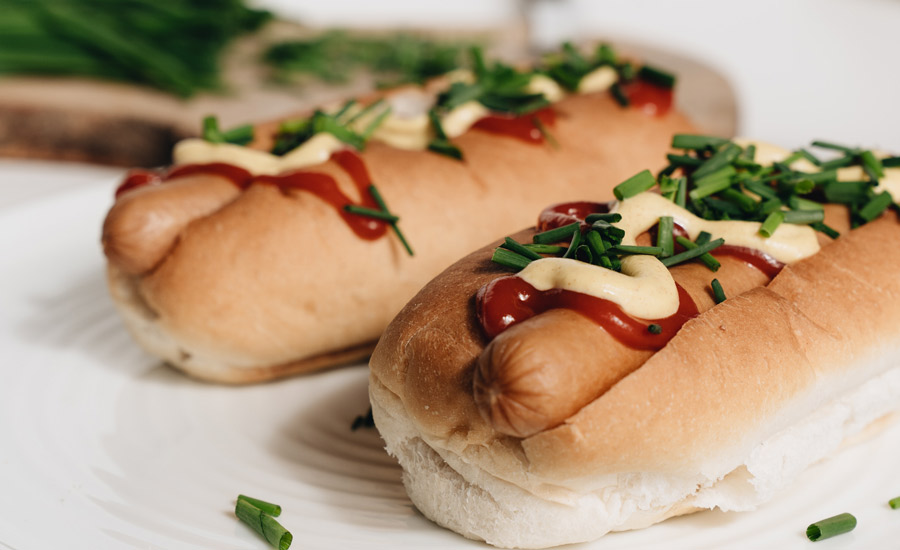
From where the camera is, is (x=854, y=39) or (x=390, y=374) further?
(x=854, y=39)

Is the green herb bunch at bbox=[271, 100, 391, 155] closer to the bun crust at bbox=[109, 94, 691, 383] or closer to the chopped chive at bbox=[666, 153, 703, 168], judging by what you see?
the bun crust at bbox=[109, 94, 691, 383]

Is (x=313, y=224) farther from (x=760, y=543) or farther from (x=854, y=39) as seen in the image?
(x=854, y=39)

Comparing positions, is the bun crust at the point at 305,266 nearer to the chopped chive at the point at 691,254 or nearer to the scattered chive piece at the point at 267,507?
the scattered chive piece at the point at 267,507

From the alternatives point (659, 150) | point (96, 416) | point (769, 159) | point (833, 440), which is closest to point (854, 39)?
point (659, 150)

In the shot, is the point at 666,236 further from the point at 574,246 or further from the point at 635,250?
the point at 574,246

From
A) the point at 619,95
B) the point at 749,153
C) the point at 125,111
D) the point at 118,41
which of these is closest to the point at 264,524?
the point at 749,153

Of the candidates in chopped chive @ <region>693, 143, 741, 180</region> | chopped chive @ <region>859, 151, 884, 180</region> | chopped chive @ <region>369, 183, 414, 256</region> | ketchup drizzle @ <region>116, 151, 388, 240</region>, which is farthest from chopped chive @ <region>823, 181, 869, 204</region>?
ketchup drizzle @ <region>116, 151, 388, 240</region>

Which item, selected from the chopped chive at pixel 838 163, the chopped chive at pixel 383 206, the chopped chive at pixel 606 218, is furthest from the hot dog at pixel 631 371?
the chopped chive at pixel 383 206
